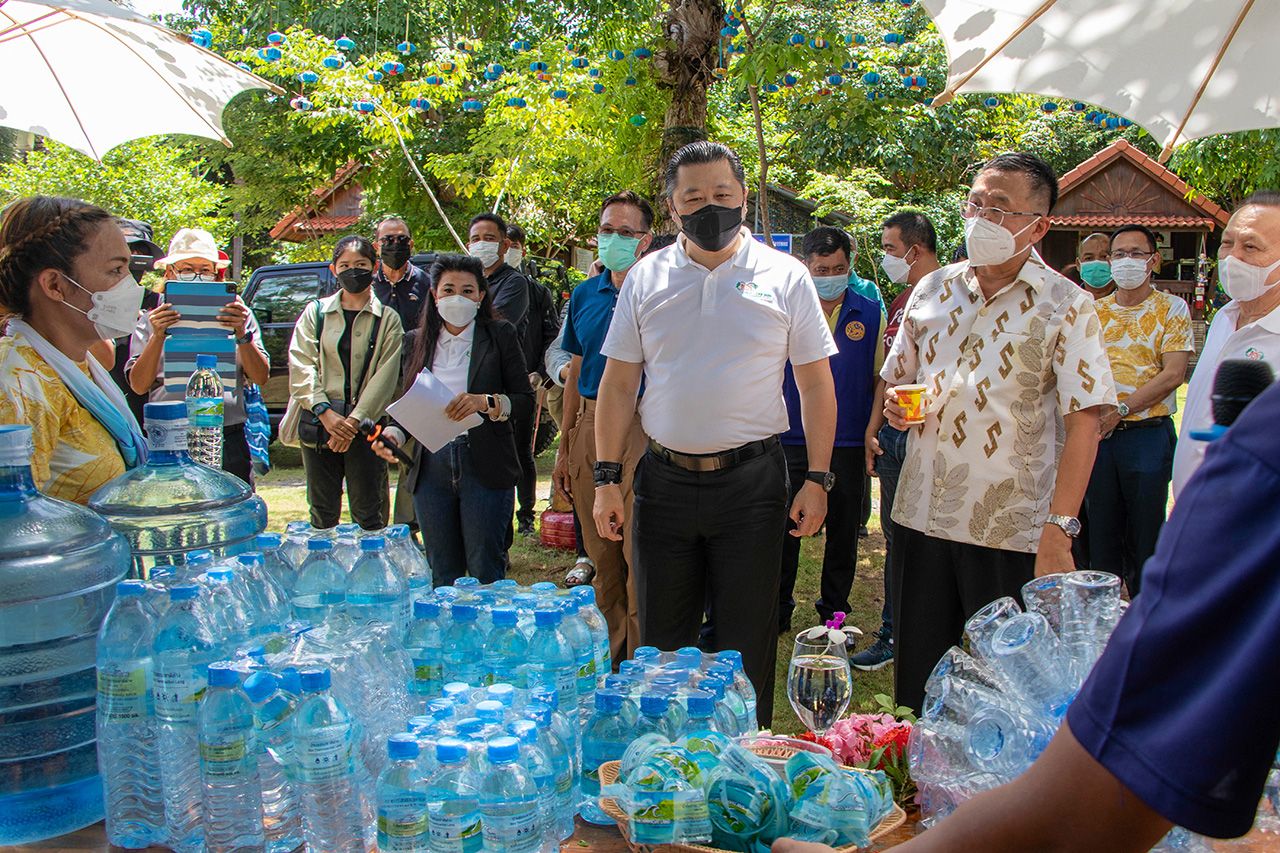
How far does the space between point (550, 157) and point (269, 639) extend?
11.9 metres

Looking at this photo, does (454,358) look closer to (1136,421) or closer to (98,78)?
(98,78)

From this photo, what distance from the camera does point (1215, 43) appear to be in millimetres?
3588

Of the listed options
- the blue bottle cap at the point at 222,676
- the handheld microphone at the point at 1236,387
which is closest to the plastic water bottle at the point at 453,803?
the blue bottle cap at the point at 222,676

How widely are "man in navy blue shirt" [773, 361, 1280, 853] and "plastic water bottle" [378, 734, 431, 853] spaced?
1.32 m

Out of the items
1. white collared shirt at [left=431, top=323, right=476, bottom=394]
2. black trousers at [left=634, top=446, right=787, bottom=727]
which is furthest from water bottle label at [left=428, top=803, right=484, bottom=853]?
white collared shirt at [left=431, top=323, right=476, bottom=394]

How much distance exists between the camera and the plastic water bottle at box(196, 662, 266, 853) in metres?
1.96

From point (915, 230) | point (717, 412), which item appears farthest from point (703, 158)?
point (915, 230)

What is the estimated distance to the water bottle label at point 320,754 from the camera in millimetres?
1963

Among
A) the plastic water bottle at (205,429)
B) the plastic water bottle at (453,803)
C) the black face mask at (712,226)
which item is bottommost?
the plastic water bottle at (453,803)

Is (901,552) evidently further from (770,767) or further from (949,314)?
(770,767)

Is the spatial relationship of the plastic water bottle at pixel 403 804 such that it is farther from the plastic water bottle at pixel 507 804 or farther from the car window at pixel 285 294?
the car window at pixel 285 294

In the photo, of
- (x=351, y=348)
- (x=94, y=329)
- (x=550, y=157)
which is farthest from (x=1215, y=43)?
(x=550, y=157)

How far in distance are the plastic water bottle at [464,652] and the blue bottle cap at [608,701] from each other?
1.31ft

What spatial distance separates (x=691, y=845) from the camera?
1.84 metres
